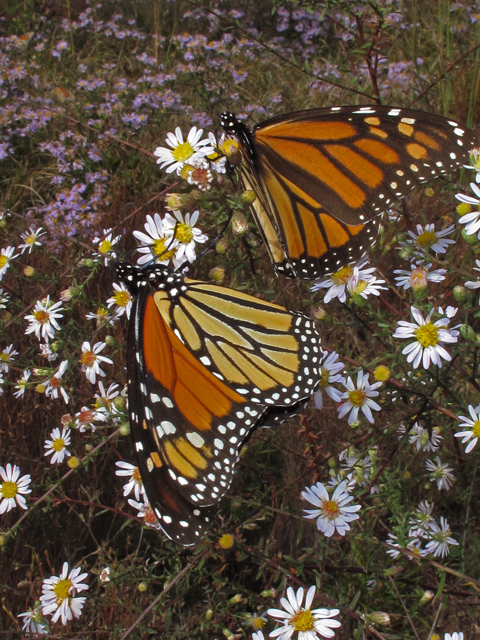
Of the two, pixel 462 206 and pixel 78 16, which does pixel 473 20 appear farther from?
pixel 78 16

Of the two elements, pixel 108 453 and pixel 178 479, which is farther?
pixel 108 453

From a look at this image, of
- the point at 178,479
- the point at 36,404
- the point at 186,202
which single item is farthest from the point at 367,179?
the point at 36,404

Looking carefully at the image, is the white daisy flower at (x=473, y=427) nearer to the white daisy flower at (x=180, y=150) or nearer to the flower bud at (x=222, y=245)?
the flower bud at (x=222, y=245)

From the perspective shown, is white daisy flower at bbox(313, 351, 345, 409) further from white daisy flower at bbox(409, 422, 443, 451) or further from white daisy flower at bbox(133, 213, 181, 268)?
white daisy flower at bbox(133, 213, 181, 268)

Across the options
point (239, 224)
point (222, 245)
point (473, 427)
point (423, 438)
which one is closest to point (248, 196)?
point (239, 224)

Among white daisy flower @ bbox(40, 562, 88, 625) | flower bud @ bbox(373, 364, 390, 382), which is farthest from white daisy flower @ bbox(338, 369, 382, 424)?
white daisy flower @ bbox(40, 562, 88, 625)

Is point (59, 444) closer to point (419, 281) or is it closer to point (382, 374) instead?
point (382, 374)

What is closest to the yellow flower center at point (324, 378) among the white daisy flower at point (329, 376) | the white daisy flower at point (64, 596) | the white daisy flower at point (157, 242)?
the white daisy flower at point (329, 376)
